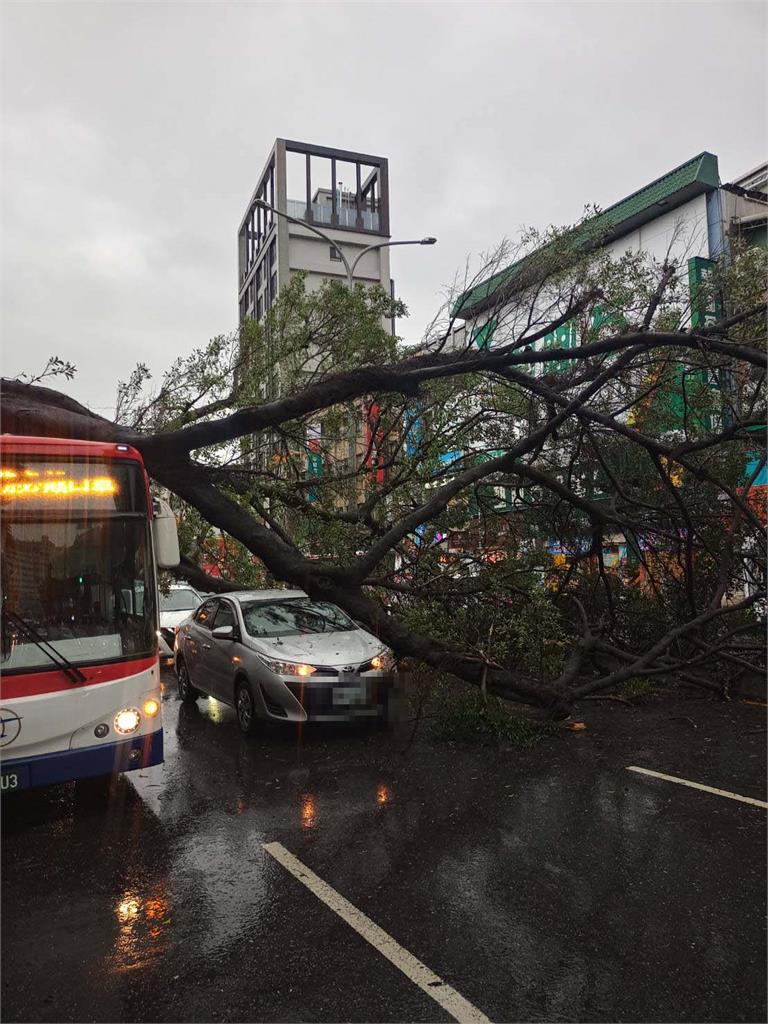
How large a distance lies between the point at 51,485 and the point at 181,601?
12.0 m

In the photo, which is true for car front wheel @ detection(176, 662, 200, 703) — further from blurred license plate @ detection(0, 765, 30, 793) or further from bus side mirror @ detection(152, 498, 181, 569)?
blurred license plate @ detection(0, 765, 30, 793)

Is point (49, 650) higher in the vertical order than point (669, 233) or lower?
lower

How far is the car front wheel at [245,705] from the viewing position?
8.38 m

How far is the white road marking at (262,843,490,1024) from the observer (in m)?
3.18

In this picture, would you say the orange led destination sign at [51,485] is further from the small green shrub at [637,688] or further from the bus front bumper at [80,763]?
the small green shrub at [637,688]

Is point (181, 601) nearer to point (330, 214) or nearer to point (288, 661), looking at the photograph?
point (288, 661)

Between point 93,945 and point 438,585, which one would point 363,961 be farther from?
point 438,585

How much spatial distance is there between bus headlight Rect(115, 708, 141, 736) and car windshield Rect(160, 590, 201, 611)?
11013 mm

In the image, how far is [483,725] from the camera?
7.77m

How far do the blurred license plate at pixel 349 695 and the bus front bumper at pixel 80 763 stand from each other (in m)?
2.55

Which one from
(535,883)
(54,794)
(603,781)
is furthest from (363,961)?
(54,794)

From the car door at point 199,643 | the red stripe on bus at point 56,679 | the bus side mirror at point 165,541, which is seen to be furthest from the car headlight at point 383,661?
the red stripe on bus at point 56,679

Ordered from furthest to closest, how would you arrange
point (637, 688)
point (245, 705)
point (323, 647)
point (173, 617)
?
1. point (173, 617)
2. point (637, 688)
3. point (245, 705)
4. point (323, 647)

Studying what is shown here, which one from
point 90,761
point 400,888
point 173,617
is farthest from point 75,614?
point 173,617
